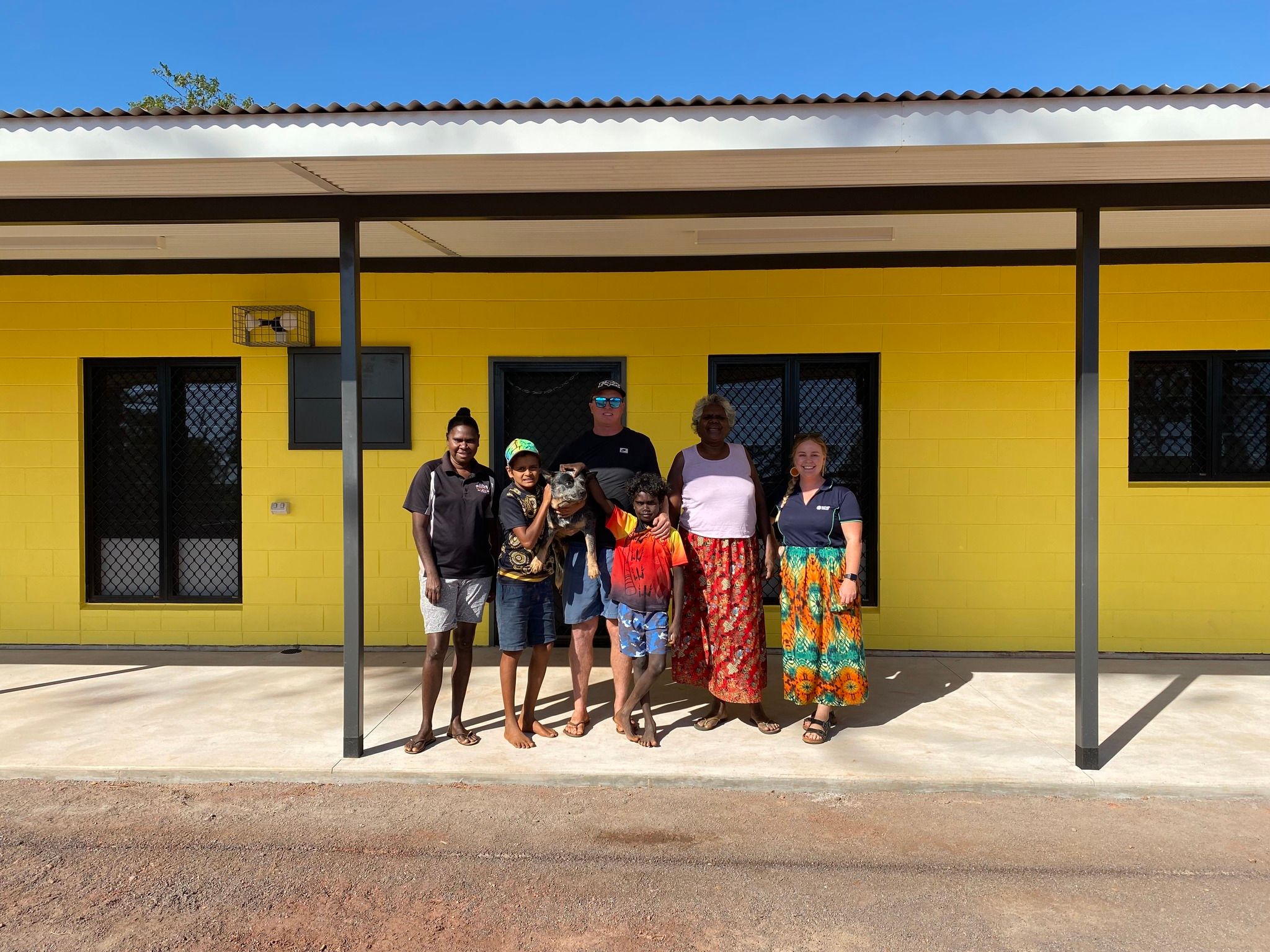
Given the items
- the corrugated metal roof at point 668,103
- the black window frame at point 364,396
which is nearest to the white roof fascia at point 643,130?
the corrugated metal roof at point 668,103

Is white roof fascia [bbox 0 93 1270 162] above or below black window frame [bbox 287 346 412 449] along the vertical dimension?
above

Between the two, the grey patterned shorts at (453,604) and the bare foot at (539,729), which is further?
the bare foot at (539,729)

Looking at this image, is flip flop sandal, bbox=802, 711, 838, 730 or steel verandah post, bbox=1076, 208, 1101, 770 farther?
flip flop sandal, bbox=802, 711, 838, 730

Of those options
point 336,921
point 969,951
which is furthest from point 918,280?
point 336,921

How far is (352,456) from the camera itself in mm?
4211

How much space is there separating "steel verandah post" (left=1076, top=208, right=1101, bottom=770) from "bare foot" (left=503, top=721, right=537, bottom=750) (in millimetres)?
2604

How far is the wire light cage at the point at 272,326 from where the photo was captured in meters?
6.19

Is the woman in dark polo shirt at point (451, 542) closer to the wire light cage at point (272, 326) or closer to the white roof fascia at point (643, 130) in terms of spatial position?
the white roof fascia at point (643, 130)

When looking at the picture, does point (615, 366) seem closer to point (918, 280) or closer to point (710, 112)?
point (918, 280)

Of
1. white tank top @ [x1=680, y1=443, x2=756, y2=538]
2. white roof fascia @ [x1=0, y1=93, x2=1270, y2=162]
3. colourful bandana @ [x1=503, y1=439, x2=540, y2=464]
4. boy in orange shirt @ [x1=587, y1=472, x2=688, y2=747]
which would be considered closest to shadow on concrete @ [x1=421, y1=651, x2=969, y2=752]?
boy in orange shirt @ [x1=587, y1=472, x2=688, y2=747]

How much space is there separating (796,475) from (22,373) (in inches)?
229

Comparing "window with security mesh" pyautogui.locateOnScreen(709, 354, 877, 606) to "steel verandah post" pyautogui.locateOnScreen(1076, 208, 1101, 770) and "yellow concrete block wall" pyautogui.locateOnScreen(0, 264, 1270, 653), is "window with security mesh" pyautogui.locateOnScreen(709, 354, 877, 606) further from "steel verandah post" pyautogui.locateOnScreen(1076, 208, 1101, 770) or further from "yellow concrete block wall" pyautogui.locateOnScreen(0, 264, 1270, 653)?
"steel verandah post" pyautogui.locateOnScreen(1076, 208, 1101, 770)

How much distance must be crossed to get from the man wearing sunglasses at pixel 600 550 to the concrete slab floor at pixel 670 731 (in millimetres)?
336

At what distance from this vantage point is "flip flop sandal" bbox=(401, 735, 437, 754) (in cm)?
414
